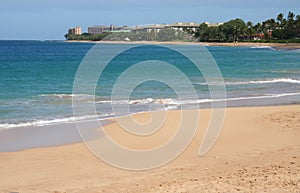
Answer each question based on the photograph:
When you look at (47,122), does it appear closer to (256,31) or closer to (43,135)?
(43,135)

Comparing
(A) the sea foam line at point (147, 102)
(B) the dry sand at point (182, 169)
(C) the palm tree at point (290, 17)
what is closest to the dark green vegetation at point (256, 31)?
(C) the palm tree at point (290, 17)

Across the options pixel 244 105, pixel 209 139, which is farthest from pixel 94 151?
pixel 244 105

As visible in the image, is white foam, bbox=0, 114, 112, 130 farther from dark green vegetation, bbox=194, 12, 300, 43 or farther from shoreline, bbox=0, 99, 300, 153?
dark green vegetation, bbox=194, 12, 300, 43

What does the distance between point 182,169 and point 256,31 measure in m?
157

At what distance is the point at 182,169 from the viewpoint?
966 centimetres

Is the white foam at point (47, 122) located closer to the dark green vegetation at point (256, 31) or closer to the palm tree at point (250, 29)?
the dark green vegetation at point (256, 31)

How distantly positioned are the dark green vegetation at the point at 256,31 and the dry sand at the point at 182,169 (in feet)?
402

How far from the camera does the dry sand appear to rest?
8.23m

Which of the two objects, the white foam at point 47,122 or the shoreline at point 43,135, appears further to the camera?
the white foam at point 47,122

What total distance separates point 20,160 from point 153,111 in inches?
344

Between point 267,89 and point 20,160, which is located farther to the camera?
point 267,89

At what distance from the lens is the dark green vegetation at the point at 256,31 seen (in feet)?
455

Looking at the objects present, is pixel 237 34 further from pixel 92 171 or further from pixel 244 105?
pixel 92 171

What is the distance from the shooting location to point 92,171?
9.73 meters
